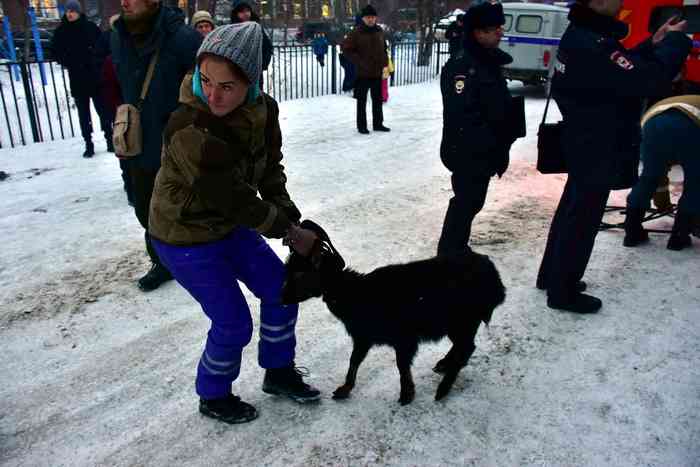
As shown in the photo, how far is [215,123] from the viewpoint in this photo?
6.51 ft

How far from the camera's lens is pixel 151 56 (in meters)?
3.46

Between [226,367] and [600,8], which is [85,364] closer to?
[226,367]

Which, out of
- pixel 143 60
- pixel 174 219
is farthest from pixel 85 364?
pixel 143 60

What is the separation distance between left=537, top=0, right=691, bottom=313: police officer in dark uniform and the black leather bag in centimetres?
14

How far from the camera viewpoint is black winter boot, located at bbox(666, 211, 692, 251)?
15.0 ft

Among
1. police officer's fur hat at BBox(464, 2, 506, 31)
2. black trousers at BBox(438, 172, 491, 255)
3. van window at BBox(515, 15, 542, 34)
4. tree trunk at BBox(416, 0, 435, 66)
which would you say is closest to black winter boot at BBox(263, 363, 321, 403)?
black trousers at BBox(438, 172, 491, 255)

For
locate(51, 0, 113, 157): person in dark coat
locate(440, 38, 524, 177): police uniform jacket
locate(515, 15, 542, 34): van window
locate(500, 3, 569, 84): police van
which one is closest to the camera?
locate(440, 38, 524, 177): police uniform jacket

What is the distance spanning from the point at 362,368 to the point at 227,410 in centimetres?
83

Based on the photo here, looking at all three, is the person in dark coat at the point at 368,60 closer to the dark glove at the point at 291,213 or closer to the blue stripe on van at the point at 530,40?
the blue stripe on van at the point at 530,40

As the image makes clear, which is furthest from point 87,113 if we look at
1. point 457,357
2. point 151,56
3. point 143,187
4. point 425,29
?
point 425,29

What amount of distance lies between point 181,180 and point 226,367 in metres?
0.91

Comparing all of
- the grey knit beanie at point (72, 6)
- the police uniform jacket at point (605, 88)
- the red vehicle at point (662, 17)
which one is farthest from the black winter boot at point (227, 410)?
the grey knit beanie at point (72, 6)

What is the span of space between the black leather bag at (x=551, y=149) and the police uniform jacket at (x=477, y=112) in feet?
0.59

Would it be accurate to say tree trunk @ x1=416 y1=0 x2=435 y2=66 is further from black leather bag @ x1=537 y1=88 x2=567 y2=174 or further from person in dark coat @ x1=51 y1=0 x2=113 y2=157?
black leather bag @ x1=537 y1=88 x2=567 y2=174
